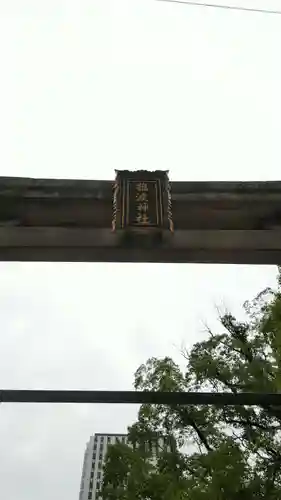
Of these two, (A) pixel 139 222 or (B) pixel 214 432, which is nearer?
(A) pixel 139 222

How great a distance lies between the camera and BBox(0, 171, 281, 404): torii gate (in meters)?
3.35

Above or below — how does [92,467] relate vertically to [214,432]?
above

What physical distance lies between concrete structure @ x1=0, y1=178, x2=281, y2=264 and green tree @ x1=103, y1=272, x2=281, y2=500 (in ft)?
11.6

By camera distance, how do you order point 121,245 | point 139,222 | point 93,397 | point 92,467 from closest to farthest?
point 93,397, point 121,245, point 139,222, point 92,467

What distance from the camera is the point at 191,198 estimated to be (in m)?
3.55

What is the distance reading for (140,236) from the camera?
3.38 m

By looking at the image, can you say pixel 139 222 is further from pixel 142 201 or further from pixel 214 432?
pixel 214 432

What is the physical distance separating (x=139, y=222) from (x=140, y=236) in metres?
0.13

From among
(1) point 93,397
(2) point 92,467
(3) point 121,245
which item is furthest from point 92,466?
(3) point 121,245

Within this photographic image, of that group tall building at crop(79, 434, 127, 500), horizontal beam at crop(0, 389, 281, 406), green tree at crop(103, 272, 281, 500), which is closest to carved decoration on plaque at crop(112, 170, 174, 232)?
horizontal beam at crop(0, 389, 281, 406)

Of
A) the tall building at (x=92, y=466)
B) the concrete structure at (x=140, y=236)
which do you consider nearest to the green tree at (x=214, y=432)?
the concrete structure at (x=140, y=236)

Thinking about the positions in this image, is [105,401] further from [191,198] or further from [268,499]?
[268,499]

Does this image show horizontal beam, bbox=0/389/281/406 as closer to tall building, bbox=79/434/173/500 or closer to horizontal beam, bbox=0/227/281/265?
horizontal beam, bbox=0/227/281/265

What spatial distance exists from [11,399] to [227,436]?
537 centimetres
